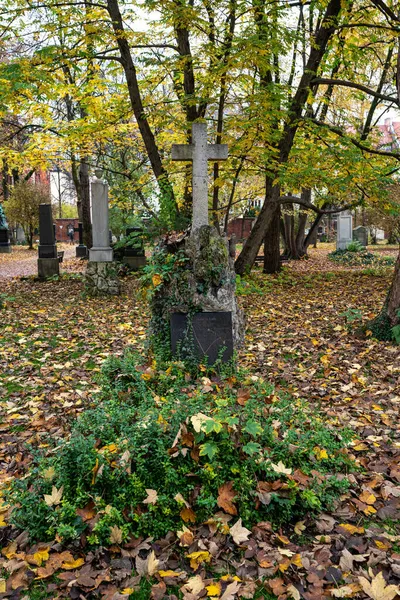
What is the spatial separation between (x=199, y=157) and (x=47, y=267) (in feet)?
28.4

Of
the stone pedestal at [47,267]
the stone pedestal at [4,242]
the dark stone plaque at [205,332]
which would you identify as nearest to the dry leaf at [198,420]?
the dark stone plaque at [205,332]

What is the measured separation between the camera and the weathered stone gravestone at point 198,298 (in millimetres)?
5488

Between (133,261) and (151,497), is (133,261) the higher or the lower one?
the higher one

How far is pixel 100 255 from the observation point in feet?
38.1

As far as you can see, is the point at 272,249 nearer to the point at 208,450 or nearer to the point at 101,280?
the point at 101,280

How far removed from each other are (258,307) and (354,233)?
18.8 m

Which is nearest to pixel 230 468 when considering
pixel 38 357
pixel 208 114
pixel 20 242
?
pixel 38 357

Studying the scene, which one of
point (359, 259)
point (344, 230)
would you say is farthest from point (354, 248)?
point (359, 259)

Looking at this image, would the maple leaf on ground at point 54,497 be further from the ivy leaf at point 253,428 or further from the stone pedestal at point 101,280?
the stone pedestal at point 101,280

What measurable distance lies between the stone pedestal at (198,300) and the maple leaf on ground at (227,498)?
8.15ft

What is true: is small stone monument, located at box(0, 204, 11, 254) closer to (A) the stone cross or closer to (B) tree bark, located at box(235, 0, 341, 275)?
(A) the stone cross

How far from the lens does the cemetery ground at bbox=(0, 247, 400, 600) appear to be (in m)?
2.46

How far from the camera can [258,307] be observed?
9312 millimetres

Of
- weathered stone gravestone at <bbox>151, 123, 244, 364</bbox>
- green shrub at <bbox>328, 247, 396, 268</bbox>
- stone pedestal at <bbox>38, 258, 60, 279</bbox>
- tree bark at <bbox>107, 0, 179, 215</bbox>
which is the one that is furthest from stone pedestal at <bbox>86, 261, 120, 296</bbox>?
green shrub at <bbox>328, 247, 396, 268</bbox>
